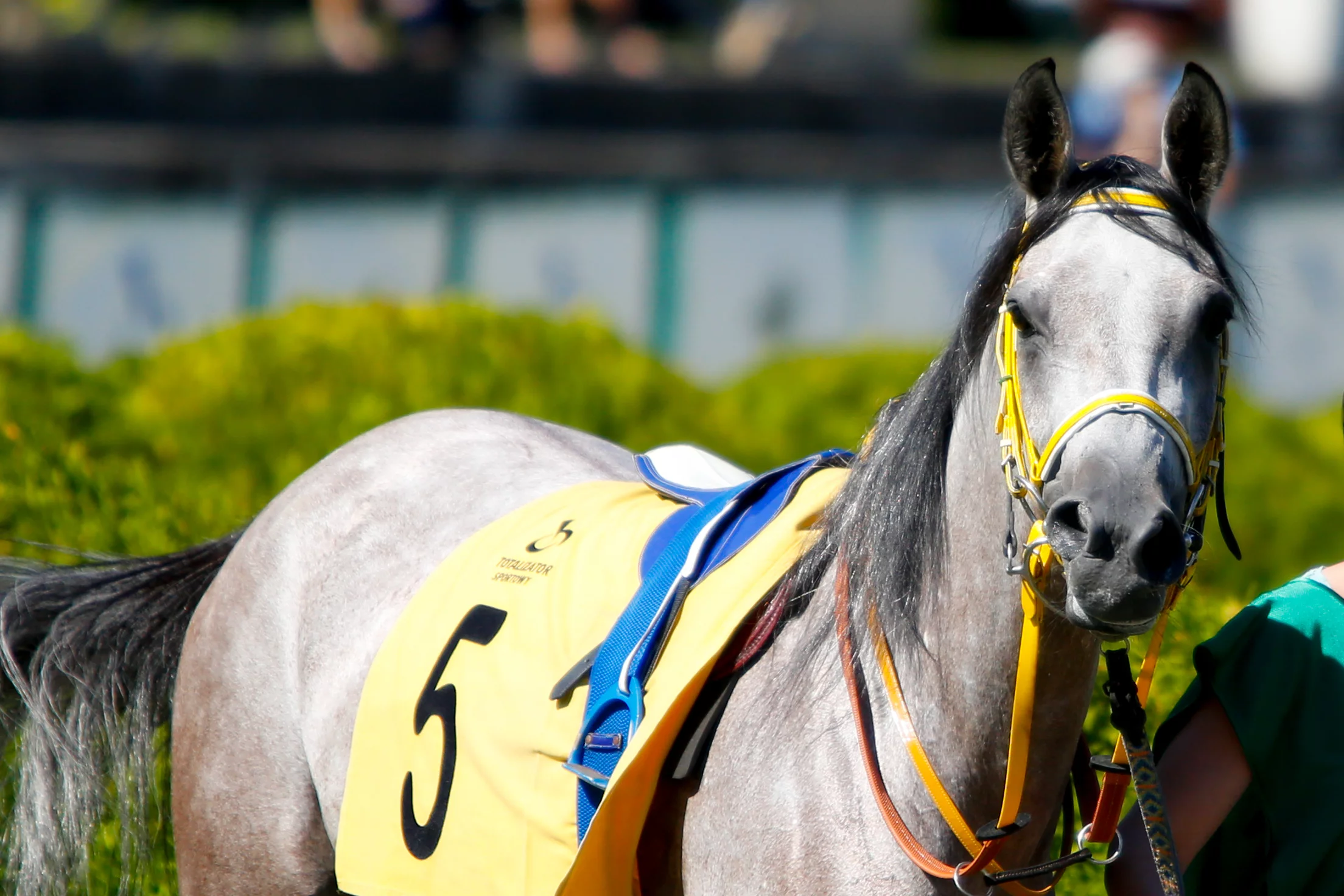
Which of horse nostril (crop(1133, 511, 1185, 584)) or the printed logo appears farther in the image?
the printed logo

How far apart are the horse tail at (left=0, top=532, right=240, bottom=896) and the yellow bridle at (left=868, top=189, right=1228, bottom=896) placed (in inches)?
73.7

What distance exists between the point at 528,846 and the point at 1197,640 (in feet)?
4.96

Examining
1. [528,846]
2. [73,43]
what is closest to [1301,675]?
[528,846]

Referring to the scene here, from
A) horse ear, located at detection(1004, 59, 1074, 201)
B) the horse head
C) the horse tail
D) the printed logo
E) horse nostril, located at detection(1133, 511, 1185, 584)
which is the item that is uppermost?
horse ear, located at detection(1004, 59, 1074, 201)

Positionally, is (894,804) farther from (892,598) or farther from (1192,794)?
(1192,794)

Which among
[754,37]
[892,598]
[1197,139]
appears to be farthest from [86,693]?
[754,37]

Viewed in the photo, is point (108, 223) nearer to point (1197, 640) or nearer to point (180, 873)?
point (180, 873)

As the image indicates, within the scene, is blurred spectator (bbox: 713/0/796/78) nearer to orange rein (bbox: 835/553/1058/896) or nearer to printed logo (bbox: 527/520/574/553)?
printed logo (bbox: 527/520/574/553)

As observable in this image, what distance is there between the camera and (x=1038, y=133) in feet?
6.58

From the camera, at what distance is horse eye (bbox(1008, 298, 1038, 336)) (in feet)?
6.25

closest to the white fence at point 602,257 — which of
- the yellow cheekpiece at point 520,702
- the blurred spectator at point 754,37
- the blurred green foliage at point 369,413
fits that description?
the blurred spectator at point 754,37

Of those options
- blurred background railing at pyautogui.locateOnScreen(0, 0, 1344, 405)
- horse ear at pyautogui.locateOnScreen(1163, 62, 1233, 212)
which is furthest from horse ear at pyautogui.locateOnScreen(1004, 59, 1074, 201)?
blurred background railing at pyautogui.locateOnScreen(0, 0, 1344, 405)

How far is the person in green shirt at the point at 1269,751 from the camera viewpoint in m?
2.15

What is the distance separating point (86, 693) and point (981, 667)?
2079 millimetres
